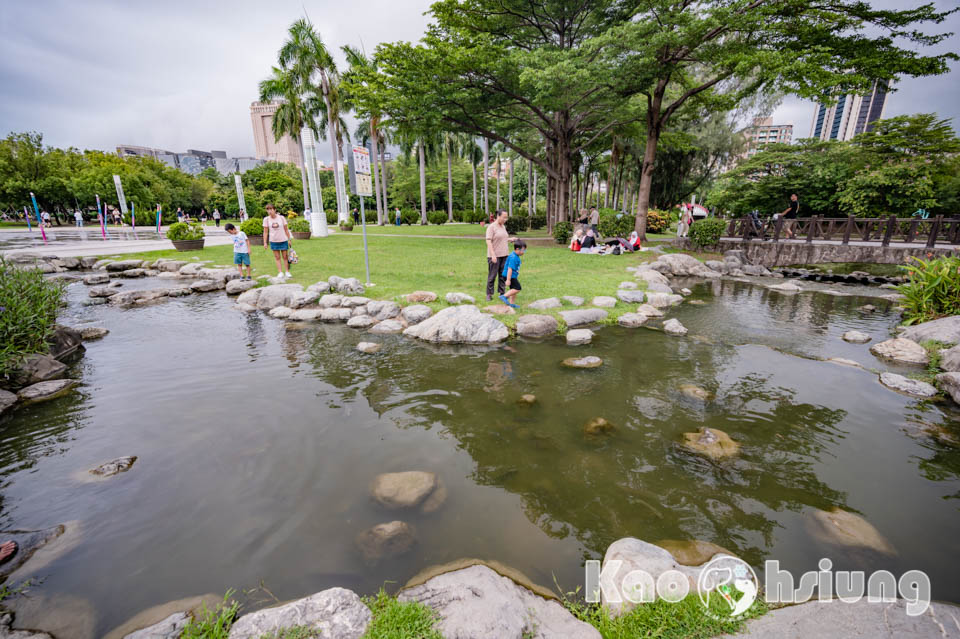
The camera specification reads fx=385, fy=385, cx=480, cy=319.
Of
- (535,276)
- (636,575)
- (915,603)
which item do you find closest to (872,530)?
(915,603)

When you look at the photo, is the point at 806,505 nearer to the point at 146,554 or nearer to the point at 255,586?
the point at 255,586

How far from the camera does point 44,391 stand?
5.34 meters

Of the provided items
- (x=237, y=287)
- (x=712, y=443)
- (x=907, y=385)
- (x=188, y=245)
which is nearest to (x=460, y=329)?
(x=712, y=443)

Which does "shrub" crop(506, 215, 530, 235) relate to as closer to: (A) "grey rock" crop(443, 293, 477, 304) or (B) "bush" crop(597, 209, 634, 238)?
(B) "bush" crop(597, 209, 634, 238)

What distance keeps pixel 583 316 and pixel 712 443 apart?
4.39 meters

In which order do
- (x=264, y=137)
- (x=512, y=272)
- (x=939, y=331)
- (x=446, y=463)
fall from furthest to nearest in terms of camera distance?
(x=264, y=137)
(x=512, y=272)
(x=939, y=331)
(x=446, y=463)

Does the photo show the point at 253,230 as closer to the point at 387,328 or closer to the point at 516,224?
the point at 387,328

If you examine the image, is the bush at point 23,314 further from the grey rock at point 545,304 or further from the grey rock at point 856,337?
the grey rock at point 856,337

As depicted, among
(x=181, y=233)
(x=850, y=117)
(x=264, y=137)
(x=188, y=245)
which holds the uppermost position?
(x=264, y=137)

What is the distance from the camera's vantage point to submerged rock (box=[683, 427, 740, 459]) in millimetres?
4156

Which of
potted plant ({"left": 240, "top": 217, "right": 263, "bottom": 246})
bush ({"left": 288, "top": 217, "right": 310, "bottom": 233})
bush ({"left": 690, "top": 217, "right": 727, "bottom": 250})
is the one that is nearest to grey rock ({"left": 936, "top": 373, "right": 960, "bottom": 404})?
bush ({"left": 690, "top": 217, "right": 727, "bottom": 250})

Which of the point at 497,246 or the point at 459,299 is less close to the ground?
the point at 497,246

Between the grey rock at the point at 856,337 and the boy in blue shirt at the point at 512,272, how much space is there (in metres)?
6.76

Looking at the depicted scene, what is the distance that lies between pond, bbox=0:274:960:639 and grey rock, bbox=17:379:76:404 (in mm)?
313
